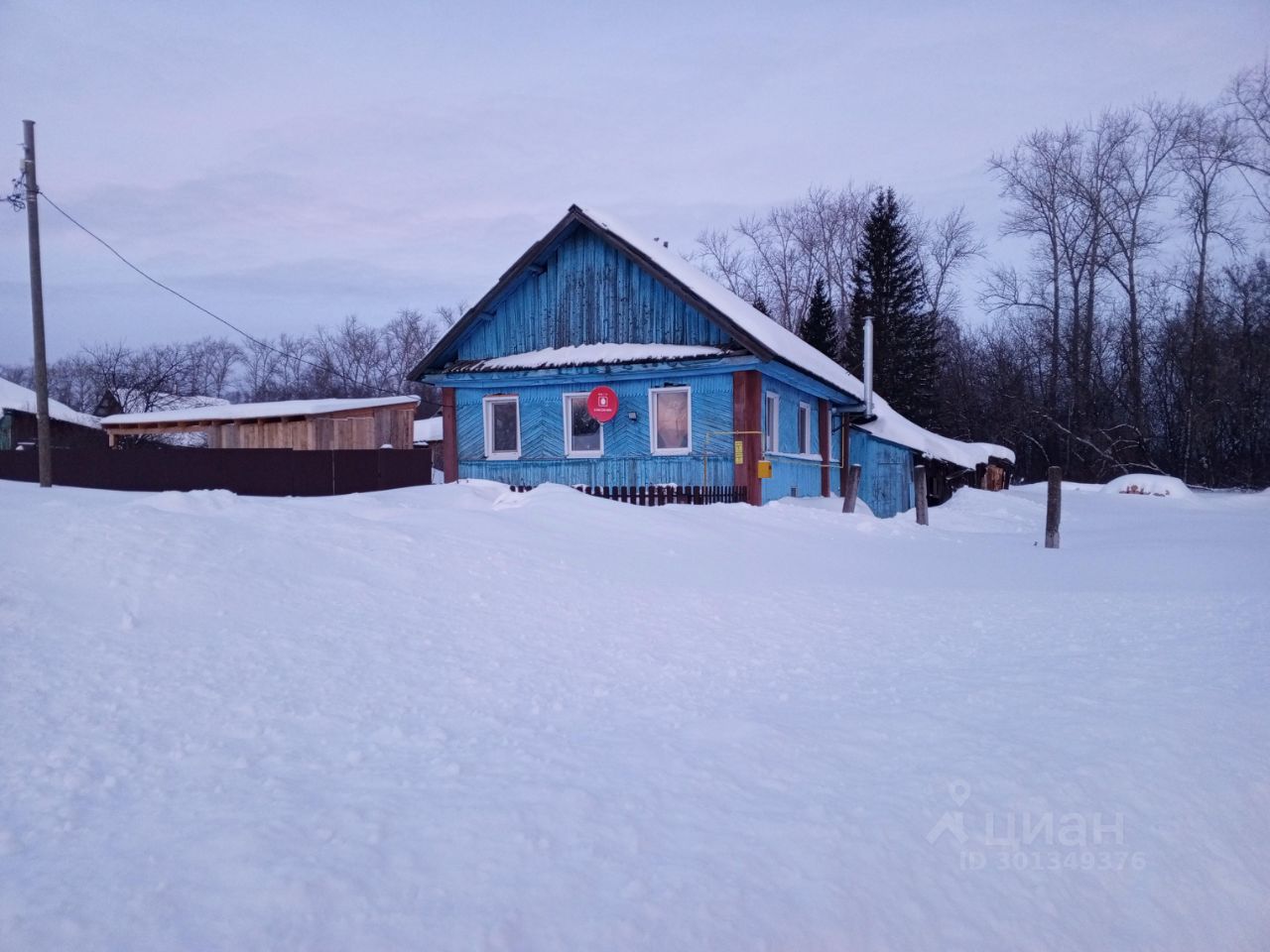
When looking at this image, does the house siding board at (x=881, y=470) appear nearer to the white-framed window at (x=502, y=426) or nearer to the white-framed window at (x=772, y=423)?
the white-framed window at (x=772, y=423)

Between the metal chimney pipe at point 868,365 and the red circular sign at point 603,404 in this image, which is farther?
the metal chimney pipe at point 868,365

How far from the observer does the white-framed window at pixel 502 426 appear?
726 inches

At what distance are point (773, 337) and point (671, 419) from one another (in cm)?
335

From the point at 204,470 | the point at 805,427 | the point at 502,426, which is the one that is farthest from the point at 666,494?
the point at 204,470

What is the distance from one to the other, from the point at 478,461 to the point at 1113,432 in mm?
29824

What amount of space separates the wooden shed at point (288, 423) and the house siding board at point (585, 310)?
8806 millimetres

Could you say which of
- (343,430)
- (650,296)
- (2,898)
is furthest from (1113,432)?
(2,898)

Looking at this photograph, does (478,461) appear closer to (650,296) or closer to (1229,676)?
(650,296)

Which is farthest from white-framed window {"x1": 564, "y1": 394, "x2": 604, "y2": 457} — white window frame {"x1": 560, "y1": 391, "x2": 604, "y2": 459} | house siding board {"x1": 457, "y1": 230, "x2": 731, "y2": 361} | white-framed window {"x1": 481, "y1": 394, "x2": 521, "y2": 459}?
house siding board {"x1": 457, "y1": 230, "x2": 731, "y2": 361}

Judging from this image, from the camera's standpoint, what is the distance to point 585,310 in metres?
18.0

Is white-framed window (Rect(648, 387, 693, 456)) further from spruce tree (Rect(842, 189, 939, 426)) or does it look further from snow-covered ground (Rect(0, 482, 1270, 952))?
spruce tree (Rect(842, 189, 939, 426))

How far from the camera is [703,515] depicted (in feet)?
37.4

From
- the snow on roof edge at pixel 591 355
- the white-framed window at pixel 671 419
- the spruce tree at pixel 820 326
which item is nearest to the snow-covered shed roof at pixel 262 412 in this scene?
the snow on roof edge at pixel 591 355

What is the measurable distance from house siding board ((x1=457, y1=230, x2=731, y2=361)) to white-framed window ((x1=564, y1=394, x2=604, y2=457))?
1.24 metres
